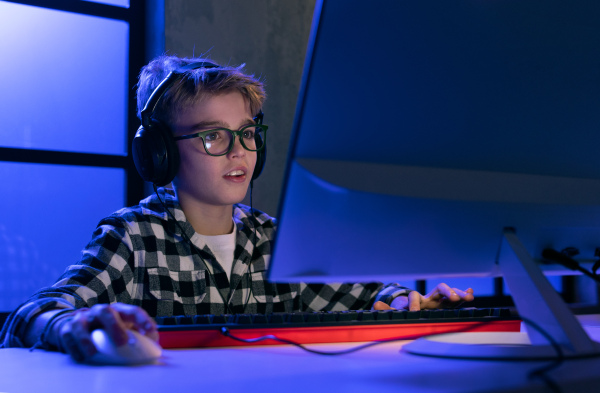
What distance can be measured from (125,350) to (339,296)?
0.90 meters

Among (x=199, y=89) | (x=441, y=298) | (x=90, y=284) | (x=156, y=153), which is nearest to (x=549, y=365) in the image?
(x=441, y=298)

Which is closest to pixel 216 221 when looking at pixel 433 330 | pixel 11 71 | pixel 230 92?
pixel 230 92

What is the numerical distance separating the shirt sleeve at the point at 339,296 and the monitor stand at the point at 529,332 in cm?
71

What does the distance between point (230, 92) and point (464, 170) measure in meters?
0.86

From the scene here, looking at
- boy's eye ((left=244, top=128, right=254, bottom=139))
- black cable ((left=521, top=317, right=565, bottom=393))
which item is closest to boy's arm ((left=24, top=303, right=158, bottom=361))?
black cable ((left=521, top=317, right=565, bottom=393))

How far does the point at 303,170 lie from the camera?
0.48 metres

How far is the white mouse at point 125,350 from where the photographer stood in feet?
1.57

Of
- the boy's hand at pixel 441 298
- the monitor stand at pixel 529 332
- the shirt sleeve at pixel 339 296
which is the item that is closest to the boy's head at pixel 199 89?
the shirt sleeve at pixel 339 296

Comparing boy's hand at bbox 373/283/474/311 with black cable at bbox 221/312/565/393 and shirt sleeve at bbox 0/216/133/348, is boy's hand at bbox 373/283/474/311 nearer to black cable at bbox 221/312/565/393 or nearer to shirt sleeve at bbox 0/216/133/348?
black cable at bbox 221/312/565/393

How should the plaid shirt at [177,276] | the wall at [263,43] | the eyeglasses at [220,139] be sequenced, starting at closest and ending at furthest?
the plaid shirt at [177,276]
the eyeglasses at [220,139]
the wall at [263,43]

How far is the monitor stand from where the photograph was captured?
1.59 feet

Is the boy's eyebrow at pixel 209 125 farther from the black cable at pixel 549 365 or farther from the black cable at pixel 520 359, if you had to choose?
the black cable at pixel 549 365

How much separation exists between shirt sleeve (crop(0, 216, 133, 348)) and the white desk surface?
7.2 inches

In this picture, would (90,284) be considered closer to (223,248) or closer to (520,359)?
(223,248)
